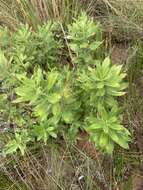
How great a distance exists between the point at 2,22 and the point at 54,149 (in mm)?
934

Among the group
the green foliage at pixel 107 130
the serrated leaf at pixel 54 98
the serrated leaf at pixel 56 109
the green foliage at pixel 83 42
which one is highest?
the green foliage at pixel 83 42

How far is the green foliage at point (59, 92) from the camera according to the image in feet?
5.69

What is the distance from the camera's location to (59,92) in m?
1.75

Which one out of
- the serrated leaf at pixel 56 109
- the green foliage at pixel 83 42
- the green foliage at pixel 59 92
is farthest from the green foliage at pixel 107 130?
the green foliage at pixel 83 42

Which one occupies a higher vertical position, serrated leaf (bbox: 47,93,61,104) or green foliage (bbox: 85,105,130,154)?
serrated leaf (bbox: 47,93,61,104)

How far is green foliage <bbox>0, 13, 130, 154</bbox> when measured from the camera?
5.69 feet

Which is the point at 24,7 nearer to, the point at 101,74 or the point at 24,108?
the point at 24,108

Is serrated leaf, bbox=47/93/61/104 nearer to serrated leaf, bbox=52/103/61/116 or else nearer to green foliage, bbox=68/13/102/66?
serrated leaf, bbox=52/103/61/116

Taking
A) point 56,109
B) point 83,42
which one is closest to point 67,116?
point 56,109

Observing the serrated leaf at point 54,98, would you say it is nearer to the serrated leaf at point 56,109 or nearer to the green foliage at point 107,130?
the serrated leaf at point 56,109

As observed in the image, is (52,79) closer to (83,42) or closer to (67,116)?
(67,116)

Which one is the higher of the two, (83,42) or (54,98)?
(83,42)

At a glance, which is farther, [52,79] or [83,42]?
[83,42]

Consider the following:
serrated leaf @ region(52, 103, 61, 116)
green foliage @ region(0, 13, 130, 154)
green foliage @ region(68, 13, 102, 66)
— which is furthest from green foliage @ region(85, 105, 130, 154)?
green foliage @ region(68, 13, 102, 66)
